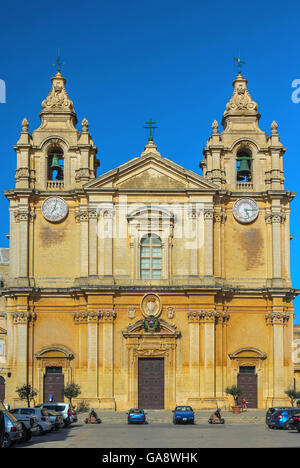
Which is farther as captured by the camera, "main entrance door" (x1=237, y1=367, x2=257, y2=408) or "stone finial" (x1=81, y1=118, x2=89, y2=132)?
"stone finial" (x1=81, y1=118, x2=89, y2=132)

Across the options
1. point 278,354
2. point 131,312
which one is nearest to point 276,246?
point 278,354

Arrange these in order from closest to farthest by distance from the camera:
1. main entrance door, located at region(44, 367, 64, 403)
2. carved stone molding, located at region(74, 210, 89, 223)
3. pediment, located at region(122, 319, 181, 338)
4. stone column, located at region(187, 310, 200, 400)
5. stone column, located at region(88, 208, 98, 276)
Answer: stone column, located at region(187, 310, 200, 400)
pediment, located at region(122, 319, 181, 338)
stone column, located at region(88, 208, 98, 276)
main entrance door, located at region(44, 367, 64, 403)
carved stone molding, located at region(74, 210, 89, 223)

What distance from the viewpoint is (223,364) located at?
53.1m

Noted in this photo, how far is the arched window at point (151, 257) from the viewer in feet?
177

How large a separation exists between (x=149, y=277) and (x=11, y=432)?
997 inches

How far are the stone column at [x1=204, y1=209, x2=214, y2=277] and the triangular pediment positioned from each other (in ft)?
6.25

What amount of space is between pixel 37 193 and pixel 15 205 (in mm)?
1695

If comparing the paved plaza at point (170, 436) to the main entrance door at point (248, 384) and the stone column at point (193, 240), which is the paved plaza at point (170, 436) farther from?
the stone column at point (193, 240)

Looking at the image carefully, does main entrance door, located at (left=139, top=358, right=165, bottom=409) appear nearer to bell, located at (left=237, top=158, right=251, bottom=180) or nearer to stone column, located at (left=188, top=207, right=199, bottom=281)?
stone column, located at (left=188, top=207, right=199, bottom=281)

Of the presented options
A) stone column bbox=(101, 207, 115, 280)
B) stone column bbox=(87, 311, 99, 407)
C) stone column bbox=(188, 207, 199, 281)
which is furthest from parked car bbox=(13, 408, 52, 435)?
stone column bbox=(188, 207, 199, 281)

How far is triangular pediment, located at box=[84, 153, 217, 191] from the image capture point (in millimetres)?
54312

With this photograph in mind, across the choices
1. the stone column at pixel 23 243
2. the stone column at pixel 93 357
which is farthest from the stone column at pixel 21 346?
the stone column at pixel 93 357

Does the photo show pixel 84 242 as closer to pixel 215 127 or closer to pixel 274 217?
pixel 215 127
